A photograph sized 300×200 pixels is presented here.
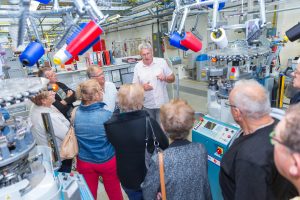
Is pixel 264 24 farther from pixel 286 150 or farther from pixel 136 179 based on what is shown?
pixel 136 179

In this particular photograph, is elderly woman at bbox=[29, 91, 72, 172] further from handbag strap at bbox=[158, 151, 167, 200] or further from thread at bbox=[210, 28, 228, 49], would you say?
thread at bbox=[210, 28, 228, 49]

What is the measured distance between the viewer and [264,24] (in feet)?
4.35

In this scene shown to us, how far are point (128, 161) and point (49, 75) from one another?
4.84ft

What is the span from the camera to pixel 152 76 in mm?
2369

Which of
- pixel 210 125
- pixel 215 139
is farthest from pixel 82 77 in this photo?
pixel 215 139

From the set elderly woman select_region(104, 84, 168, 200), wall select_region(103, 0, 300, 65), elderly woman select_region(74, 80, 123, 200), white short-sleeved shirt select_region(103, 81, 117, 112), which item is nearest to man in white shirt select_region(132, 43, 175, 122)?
white short-sleeved shirt select_region(103, 81, 117, 112)

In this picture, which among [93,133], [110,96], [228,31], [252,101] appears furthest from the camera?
[228,31]

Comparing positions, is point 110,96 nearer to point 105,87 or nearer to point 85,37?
point 105,87

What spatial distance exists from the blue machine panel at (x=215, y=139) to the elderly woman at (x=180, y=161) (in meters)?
0.49

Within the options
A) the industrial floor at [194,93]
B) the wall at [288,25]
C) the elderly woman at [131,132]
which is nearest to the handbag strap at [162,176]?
the elderly woman at [131,132]

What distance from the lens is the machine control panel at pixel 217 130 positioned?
1.57 meters

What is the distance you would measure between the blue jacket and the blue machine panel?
758 millimetres

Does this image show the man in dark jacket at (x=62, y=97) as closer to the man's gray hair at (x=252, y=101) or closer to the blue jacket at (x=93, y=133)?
the blue jacket at (x=93, y=133)

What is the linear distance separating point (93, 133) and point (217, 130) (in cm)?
96
